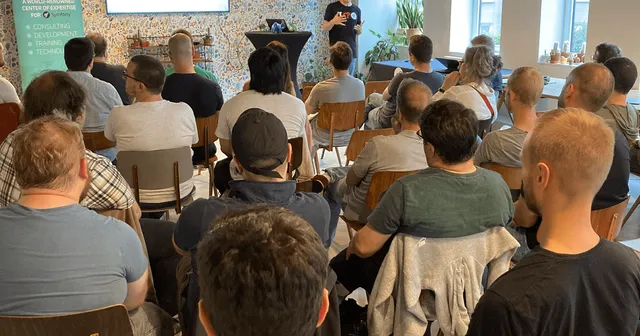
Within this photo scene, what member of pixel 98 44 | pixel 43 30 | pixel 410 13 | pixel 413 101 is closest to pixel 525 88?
pixel 413 101

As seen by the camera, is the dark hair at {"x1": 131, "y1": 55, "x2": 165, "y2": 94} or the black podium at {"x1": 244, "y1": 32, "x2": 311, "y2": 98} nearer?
the dark hair at {"x1": 131, "y1": 55, "x2": 165, "y2": 94}

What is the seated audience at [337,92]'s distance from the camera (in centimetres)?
485

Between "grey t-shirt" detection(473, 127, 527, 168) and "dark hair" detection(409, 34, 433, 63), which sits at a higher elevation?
"dark hair" detection(409, 34, 433, 63)

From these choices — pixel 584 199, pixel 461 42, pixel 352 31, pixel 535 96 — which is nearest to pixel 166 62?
pixel 352 31

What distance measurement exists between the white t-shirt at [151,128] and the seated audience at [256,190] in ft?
4.31

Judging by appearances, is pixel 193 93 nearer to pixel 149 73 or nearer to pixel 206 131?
pixel 206 131

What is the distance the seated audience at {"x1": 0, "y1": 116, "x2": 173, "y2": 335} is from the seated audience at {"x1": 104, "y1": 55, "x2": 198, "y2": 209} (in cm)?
138

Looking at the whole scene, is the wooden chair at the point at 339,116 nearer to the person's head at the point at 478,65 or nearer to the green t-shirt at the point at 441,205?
the person's head at the point at 478,65

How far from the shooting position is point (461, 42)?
879 cm

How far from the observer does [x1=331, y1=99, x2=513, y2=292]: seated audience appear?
6.64 feet

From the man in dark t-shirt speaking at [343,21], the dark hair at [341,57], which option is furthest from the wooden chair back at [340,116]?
the man in dark t-shirt speaking at [343,21]

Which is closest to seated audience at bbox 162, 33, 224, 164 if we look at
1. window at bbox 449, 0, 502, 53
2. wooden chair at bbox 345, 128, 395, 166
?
wooden chair at bbox 345, 128, 395, 166

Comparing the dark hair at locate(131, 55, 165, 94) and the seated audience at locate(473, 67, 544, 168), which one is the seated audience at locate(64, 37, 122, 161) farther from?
→ the seated audience at locate(473, 67, 544, 168)

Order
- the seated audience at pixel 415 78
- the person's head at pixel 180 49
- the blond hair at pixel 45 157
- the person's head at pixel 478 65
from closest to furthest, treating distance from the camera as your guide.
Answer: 1. the blond hair at pixel 45 157
2. the person's head at pixel 478 65
3. the person's head at pixel 180 49
4. the seated audience at pixel 415 78
